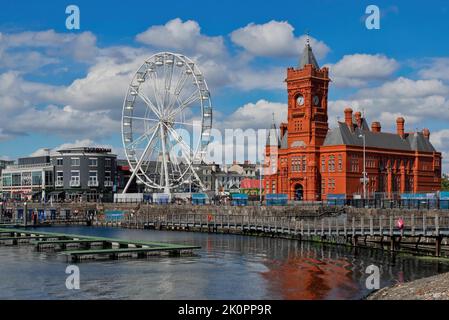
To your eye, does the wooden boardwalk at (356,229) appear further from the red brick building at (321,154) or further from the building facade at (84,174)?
the building facade at (84,174)

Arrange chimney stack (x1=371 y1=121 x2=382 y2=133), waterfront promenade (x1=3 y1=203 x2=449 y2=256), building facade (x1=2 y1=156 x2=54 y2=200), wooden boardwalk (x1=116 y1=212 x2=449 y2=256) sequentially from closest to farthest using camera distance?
wooden boardwalk (x1=116 y1=212 x2=449 y2=256) < waterfront promenade (x1=3 y1=203 x2=449 y2=256) < chimney stack (x1=371 y1=121 x2=382 y2=133) < building facade (x1=2 y1=156 x2=54 y2=200)

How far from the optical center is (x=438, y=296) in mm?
31438

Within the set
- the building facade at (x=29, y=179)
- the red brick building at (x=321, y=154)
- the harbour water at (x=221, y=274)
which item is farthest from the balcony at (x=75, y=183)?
the harbour water at (x=221, y=274)

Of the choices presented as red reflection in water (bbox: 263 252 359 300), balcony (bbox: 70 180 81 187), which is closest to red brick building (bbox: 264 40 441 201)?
balcony (bbox: 70 180 81 187)

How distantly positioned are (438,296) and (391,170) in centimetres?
9951

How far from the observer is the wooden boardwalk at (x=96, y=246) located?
57.7 metres

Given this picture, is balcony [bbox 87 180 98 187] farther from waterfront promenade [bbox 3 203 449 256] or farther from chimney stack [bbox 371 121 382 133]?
chimney stack [bbox 371 121 382 133]

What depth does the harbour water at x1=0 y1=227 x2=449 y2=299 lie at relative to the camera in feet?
130

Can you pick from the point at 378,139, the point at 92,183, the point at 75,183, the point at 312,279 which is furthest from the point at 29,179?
the point at 312,279

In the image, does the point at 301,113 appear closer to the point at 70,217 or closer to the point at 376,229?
the point at 70,217

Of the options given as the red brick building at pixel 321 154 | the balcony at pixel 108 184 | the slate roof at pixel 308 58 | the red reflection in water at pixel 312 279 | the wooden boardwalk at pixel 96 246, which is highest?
the slate roof at pixel 308 58

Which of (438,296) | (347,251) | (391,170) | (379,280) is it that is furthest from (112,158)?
(438,296)

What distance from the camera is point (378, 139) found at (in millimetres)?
128625

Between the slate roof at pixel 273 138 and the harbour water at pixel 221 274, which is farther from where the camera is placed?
the slate roof at pixel 273 138
